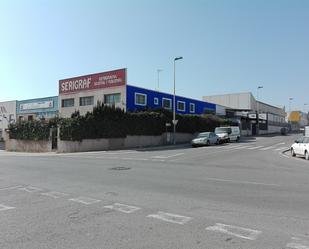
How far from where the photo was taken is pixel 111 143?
38188 mm

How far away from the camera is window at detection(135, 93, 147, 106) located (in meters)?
48.2

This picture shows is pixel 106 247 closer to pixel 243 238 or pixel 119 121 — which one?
pixel 243 238

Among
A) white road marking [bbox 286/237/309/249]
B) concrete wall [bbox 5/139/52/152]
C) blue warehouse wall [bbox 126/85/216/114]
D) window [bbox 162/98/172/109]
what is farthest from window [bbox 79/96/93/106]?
white road marking [bbox 286/237/309/249]

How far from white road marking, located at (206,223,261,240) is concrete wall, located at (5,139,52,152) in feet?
111

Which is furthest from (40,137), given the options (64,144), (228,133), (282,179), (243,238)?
(243,238)

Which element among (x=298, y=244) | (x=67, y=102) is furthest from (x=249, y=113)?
(x=298, y=244)

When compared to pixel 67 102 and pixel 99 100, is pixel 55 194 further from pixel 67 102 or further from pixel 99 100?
pixel 67 102

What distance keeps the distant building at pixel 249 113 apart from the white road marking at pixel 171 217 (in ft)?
227

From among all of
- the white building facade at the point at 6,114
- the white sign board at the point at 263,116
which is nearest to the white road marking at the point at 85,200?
the white building facade at the point at 6,114

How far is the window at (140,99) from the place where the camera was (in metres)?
48.2

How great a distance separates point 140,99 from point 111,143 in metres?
12.3

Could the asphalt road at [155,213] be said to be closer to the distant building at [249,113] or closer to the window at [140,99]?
the window at [140,99]

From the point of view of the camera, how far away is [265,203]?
848 cm

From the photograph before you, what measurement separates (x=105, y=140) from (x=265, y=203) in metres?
30.1
